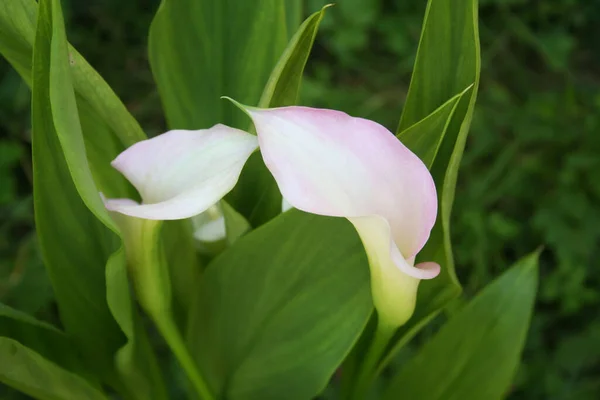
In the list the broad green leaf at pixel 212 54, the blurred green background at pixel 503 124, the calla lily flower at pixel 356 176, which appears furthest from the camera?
the blurred green background at pixel 503 124

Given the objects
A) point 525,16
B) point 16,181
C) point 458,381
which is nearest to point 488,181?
point 525,16

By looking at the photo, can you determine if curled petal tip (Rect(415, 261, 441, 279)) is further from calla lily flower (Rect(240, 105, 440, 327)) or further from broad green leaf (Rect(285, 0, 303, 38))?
broad green leaf (Rect(285, 0, 303, 38))

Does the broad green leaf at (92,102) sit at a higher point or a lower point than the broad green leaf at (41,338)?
higher

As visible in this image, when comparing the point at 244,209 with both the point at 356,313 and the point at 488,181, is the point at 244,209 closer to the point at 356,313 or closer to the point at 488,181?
the point at 356,313

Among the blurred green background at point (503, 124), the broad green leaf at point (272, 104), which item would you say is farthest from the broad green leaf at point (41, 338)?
the blurred green background at point (503, 124)

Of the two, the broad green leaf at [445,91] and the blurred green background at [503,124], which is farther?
the blurred green background at [503,124]

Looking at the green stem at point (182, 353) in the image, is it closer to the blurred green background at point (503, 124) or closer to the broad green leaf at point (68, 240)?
the broad green leaf at point (68, 240)

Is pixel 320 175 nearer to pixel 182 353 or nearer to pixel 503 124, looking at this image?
pixel 182 353

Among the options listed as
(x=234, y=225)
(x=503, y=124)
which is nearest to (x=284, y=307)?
(x=234, y=225)

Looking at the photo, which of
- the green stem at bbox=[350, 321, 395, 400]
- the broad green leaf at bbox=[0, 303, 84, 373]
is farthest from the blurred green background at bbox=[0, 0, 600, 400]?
the green stem at bbox=[350, 321, 395, 400]
